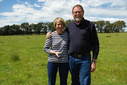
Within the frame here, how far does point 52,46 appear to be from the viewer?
24.3 ft

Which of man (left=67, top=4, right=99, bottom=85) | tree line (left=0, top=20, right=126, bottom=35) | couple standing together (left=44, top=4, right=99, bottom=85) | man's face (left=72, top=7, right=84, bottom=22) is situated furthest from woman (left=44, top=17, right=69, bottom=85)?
tree line (left=0, top=20, right=126, bottom=35)

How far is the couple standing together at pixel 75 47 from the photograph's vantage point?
7.02 metres

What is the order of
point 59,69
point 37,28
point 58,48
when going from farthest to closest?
point 37,28 → point 59,69 → point 58,48

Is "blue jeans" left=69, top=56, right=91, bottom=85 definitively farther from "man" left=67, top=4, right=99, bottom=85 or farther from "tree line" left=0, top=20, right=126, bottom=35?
"tree line" left=0, top=20, right=126, bottom=35

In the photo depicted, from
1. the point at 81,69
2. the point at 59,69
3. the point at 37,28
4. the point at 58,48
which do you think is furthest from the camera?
the point at 37,28

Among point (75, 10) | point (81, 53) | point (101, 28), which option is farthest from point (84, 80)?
point (101, 28)

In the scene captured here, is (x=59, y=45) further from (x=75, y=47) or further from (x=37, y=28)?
(x=37, y=28)

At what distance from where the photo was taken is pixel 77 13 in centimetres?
697

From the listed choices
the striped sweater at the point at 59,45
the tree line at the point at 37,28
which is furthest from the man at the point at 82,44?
the tree line at the point at 37,28

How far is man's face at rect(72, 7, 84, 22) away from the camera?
695 centimetres

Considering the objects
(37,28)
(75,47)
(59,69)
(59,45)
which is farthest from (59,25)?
(37,28)

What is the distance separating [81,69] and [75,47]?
1.80ft

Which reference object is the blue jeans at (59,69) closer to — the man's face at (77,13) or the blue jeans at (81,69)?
the blue jeans at (81,69)

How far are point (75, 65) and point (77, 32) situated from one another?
0.81 m
